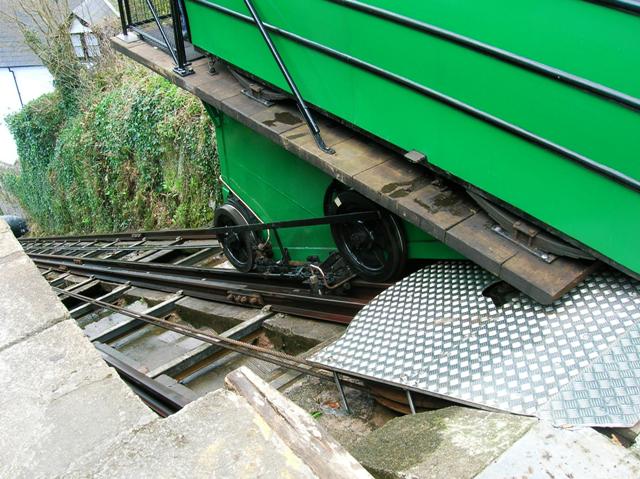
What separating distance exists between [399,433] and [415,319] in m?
0.96

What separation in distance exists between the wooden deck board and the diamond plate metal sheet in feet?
0.52

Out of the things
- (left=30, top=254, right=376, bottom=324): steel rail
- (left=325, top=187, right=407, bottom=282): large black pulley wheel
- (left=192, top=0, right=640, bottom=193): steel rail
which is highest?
(left=192, top=0, right=640, bottom=193): steel rail

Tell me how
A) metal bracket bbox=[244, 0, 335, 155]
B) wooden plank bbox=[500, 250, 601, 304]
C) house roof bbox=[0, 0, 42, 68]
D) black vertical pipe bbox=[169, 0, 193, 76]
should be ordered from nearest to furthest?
1. wooden plank bbox=[500, 250, 601, 304]
2. metal bracket bbox=[244, 0, 335, 155]
3. black vertical pipe bbox=[169, 0, 193, 76]
4. house roof bbox=[0, 0, 42, 68]

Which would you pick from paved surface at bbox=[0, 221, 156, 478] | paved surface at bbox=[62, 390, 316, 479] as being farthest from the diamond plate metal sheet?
paved surface at bbox=[0, 221, 156, 478]

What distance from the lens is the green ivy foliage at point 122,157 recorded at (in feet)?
32.0

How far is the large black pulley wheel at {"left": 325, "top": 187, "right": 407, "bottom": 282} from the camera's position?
12.1ft

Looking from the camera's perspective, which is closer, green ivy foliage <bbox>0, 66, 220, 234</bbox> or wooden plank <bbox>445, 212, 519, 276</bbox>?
wooden plank <bbox>445, 212, 519, 276</bbox>

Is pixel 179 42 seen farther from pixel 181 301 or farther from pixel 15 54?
pixel 15 54

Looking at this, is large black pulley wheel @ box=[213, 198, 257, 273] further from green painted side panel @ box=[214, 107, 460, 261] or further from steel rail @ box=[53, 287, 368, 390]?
steel rail @ box=[53, 287, 368, 390]

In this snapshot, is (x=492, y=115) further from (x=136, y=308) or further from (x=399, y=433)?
(x=136, y=308)

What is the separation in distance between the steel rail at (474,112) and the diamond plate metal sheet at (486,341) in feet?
1.94

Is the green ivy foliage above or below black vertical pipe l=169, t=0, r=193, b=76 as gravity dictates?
below

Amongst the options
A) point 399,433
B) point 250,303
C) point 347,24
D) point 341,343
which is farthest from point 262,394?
point 250,303

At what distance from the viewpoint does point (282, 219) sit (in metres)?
5.01
